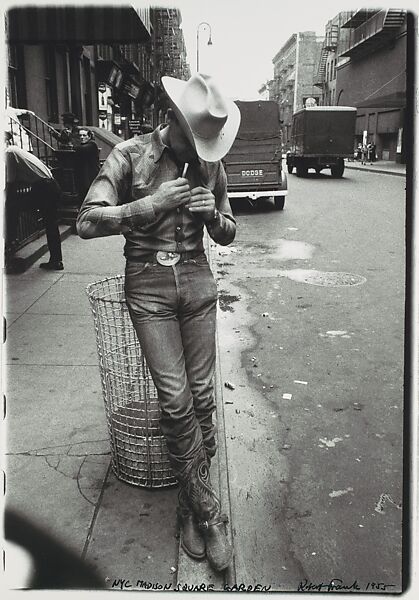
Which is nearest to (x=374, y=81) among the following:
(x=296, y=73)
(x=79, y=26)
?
(x=296, y=73)

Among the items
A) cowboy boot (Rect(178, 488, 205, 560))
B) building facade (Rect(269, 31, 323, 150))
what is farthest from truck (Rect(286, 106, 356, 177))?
building facade (Rect(269, 31, 323, 150))

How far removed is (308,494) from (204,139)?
6.63 feet

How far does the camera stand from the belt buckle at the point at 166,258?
8.94ft

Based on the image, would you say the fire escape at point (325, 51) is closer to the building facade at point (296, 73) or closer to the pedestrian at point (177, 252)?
the building facade at point (296, 73)

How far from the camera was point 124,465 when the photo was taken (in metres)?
3.29

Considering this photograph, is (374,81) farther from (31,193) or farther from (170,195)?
(170,195)

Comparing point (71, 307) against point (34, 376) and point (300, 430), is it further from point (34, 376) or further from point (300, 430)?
point (300, 430)

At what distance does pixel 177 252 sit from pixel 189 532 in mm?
1305

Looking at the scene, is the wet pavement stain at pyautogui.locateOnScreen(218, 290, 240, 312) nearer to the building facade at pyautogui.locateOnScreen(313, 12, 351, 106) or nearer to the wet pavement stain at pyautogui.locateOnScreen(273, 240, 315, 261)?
the wet pavement stain at pyautogui.locateOnScreen(273, 240, 315, 261)

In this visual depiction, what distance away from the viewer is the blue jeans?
2672 mm

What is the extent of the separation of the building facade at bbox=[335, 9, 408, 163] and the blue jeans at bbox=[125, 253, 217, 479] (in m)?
34.8

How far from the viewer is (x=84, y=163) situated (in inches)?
488

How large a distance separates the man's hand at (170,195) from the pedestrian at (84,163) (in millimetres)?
10009
